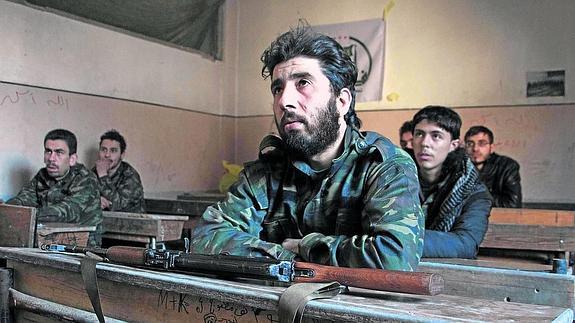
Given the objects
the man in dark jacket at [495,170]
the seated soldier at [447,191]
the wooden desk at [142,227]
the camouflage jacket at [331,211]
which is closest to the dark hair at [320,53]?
the camouflage jacket at [331,211]

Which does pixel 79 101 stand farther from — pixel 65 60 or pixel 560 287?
pixel 560 287

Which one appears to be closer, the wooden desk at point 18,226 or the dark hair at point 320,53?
the dark hair at point 320,53

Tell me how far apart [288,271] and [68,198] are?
3.25 m

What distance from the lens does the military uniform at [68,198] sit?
4023 millimetres

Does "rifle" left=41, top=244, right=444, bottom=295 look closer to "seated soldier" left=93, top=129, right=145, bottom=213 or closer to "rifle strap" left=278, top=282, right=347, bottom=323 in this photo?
"rifle strap" left=278, top=282, right=347, bottom=323

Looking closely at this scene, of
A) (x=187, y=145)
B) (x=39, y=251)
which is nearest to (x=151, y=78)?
(x=187, y=145)

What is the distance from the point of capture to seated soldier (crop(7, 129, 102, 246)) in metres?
4.07

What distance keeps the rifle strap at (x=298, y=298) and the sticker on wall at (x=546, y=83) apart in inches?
208

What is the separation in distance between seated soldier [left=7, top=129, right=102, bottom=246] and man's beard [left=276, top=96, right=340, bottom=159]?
2549 mm

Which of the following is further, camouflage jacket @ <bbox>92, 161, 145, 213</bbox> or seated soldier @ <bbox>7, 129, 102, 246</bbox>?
camouflage jacket @ <bbox>92, 161, 145, 213</bbox>

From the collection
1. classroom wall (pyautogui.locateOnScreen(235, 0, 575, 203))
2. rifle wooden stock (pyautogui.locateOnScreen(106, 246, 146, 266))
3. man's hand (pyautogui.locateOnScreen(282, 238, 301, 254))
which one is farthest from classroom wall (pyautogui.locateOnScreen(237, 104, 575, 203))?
rifle wooden stock (pyautogui.locateOnScreen(106, 246, 146, 266))

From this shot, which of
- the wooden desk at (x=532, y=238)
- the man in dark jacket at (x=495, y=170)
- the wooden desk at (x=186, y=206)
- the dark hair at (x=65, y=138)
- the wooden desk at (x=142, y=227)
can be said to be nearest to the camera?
the wooden desk at (x=532, y=238)

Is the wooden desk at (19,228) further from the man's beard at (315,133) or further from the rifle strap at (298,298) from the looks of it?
the rifle strap at (298,298)

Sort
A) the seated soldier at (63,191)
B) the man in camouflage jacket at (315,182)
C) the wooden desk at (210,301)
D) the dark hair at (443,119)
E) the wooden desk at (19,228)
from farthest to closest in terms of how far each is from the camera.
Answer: the seated soldier at (63,191), the dark hair at (443,119), the wooden desk at (19,228), the man in camouflage jacket at (315,182), the wooden desk at (210,301)
